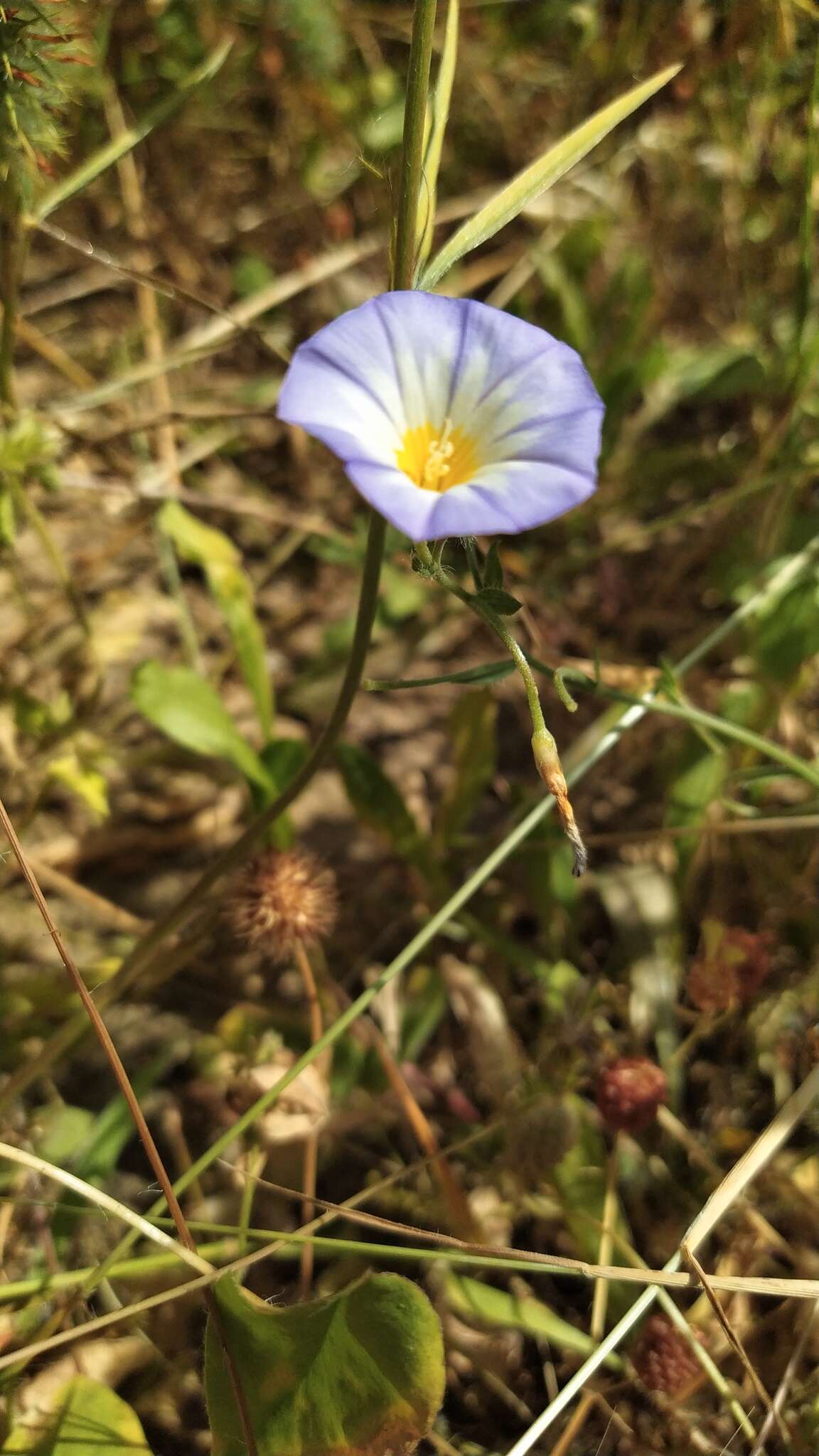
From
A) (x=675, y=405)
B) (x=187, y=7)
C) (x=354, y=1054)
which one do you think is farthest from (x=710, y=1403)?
(x=187, y=7)

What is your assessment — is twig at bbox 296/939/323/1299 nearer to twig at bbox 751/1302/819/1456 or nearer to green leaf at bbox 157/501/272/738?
green leaf at bbox 157/501/272/738

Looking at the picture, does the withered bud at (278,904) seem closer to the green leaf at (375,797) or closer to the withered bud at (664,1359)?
the green leaf at (375,797)

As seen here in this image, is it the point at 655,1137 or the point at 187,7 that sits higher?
the point at 187,7

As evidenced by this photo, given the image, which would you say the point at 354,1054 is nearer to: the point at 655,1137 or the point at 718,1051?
the point at 655,1137

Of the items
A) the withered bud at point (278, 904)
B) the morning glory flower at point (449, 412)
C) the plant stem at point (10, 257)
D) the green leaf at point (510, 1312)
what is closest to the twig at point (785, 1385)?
the green leaf at point (510, 1312)

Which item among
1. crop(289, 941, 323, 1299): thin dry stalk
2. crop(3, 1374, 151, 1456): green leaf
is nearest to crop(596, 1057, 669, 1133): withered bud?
crop(289, 941, 323, 1299): thin dry stalk

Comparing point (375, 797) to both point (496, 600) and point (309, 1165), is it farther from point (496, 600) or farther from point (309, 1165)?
point (496, 600)
